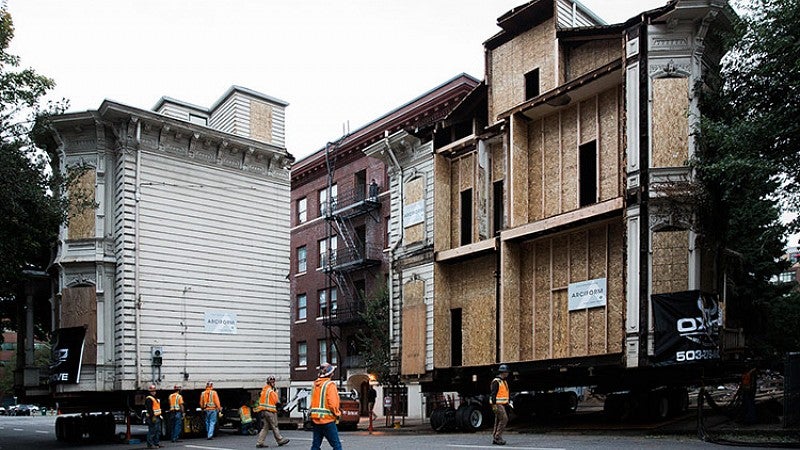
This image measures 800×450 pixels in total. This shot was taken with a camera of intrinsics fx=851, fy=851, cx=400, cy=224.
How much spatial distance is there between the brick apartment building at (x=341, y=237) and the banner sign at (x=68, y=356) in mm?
18015

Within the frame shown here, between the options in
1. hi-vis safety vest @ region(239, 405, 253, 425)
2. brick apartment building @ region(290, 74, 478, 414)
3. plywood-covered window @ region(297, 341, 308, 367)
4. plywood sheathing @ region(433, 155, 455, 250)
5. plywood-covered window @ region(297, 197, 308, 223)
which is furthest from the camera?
plywood-covered window @ region(297, 197, 308, 223)

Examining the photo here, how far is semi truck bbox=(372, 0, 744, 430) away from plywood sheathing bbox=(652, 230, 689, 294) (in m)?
0.03

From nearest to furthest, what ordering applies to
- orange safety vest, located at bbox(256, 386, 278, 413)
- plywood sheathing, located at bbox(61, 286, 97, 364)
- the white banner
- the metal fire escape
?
orange safety vest, located at bbox(256, 386, 278, 413)
plywood sheathing, located at bbox(61, 286, 97, 364)
the white banner
the metal fire escape

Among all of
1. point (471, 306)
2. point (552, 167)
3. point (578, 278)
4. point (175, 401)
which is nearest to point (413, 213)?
point (471, 306)

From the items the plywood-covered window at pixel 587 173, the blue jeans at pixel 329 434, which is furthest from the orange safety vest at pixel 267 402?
the plywood-covered window at pixel 587 173

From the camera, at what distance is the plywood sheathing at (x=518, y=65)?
24.7 meters

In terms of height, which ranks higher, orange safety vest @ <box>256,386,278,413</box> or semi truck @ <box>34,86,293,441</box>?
semi truck @ <box>34,86,293,441</box>

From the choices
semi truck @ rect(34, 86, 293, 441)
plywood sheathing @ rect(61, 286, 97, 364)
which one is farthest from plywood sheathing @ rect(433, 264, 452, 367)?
plywood sheathing @ rect(61, 286, 97, 364)

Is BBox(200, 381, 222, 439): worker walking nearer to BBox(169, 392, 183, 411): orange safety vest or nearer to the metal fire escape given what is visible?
BBox(169, 392, 183, 411): orange safety vest

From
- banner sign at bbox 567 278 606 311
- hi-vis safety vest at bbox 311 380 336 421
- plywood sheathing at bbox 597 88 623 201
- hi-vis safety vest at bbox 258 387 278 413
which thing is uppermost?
plywood sheathing at bbox 597 88 623 201

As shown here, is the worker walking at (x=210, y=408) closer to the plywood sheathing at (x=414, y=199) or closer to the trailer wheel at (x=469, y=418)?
the trailer wheel at (x=469, y=418)

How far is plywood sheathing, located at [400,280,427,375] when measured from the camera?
28812 millimetres

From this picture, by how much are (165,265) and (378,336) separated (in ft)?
51.5

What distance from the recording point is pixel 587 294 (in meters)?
22.7
